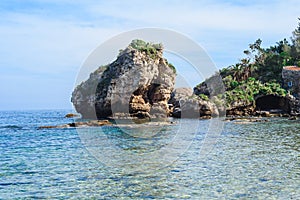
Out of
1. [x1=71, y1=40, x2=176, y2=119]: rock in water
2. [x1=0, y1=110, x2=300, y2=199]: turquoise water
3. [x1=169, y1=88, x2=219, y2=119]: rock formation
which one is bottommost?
[x1=0, y1=110, x2=300, y2=199]: turquoise water

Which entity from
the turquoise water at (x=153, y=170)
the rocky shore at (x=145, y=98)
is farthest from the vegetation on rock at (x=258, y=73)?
the turquoise water at (x=153, y=170)

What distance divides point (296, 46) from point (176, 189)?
72.4 m

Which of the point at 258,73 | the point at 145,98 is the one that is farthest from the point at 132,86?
the point at 258,73

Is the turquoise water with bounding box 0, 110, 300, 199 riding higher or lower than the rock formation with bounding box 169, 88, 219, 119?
lower

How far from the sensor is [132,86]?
54.8 m

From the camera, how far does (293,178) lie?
13.9 m

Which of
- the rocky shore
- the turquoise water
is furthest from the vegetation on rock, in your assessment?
the turquoise water

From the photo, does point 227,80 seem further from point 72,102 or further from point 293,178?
point 293,178

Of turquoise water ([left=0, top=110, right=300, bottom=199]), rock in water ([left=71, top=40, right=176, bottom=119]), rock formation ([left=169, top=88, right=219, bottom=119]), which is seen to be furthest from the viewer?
rock formation ([left=169, top=88, right=219, bottom=119])

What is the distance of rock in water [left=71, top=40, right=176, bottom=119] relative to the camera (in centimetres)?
5462

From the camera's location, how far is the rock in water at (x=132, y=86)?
5462cm

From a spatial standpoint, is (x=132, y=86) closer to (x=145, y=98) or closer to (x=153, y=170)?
(x=145, y=98)

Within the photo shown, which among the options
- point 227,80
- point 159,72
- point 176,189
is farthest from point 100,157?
point 227,80

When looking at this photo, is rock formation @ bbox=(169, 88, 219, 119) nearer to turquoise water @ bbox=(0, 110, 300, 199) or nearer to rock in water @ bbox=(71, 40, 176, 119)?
rock in water @ bbox=(71, 40, 176, 119)
